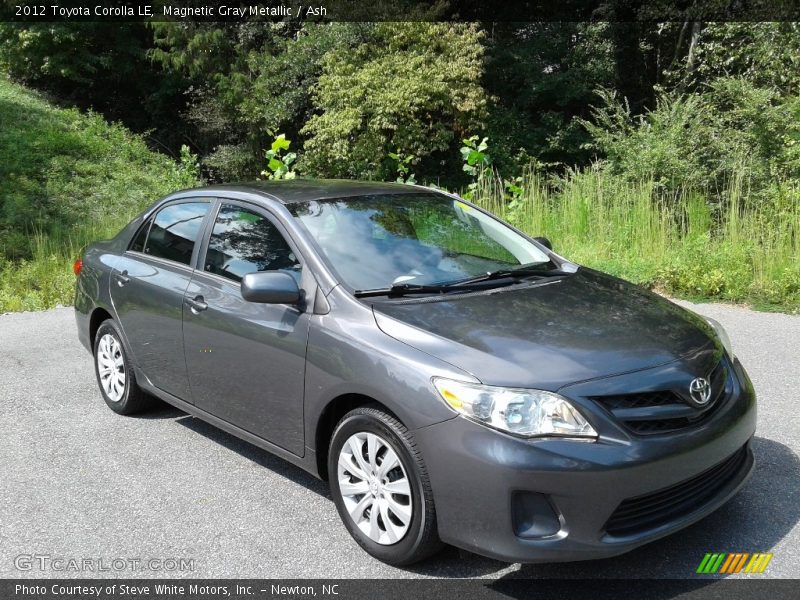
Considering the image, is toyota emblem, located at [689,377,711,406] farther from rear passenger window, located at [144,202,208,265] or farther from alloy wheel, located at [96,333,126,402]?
alloy wheel, located at [96,333,126,402]

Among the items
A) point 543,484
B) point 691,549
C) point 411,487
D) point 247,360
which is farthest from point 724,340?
point 247,360

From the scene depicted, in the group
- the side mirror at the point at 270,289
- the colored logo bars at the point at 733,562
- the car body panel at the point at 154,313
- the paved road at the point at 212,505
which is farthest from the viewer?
the car body panel at the point at 154,313

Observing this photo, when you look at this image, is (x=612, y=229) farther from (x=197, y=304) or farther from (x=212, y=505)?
(x=212, y=505)

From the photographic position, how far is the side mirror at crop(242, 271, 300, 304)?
12.4ft

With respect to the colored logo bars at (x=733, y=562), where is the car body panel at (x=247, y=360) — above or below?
above

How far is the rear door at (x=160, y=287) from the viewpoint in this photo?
474 cm

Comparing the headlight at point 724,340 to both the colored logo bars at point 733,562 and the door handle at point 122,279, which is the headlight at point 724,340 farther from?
the door handle at point 122,279

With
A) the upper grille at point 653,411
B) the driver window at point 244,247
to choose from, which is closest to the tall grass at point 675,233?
the upper grille at point 653,411

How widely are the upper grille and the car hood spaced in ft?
0.40

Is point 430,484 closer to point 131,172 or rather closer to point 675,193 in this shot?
point 675,193

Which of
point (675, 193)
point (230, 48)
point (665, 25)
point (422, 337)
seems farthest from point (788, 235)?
point (230, 48)

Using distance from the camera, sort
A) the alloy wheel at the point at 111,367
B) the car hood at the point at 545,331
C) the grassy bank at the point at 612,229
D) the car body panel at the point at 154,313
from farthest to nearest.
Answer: the grassy bank at the point at 612,229
the alloy wheel at the point at 111,367
the car body panel at the point at 154,313
the car hood at the point at 545,331

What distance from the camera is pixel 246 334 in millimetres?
4105

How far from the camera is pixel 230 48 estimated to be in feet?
81.3
